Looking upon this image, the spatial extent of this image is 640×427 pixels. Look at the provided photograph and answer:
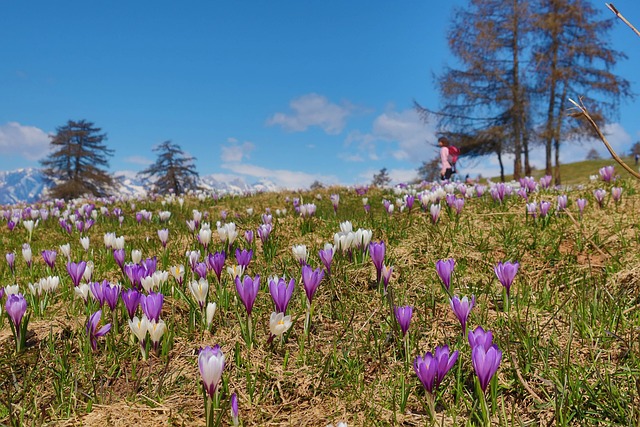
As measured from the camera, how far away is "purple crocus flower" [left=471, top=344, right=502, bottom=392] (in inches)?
62.7

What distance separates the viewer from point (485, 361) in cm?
161

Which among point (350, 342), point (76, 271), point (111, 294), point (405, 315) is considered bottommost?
point (350, 342)

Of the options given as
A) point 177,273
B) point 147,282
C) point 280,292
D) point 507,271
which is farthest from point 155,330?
point 507,271

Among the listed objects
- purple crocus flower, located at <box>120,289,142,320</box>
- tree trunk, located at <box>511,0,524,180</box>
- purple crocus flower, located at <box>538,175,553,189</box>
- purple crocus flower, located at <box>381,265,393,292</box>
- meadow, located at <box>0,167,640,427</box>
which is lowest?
meadow, located at <box>0,167,640,427</box>

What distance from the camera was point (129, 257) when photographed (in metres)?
4.65

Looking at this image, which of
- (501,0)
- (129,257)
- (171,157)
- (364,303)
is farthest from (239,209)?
(171,157)

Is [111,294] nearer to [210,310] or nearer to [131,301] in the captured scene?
[131,301]

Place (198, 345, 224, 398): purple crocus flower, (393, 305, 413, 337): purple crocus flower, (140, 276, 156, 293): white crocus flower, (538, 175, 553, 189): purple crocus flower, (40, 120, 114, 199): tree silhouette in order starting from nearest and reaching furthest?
(198, 345, 224, 398): purple crocus flower
(393, 305, 413, 337): purple crocus flower
(140, 276, 156, 293): white crocus flower
(538, 175, 553, 189): purple crocus flower
(40, 120, 114, 199): tree silhouette

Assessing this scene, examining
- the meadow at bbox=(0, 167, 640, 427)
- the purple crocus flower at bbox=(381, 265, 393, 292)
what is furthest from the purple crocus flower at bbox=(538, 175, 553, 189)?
the purple crocus flower at bbox=(381, 265, 393, 292)

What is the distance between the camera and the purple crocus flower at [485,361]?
159 centimetres

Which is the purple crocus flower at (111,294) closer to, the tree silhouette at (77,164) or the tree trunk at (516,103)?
the tree trunk at (516,103)

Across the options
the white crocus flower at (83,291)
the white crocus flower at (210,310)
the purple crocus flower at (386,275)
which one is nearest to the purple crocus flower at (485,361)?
the purple crocus flower at (386,275)

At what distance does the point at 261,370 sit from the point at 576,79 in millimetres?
33367

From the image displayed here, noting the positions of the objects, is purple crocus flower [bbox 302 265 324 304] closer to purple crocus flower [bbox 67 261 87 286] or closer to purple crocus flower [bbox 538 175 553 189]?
purple crocus flower [bbox 67 261 87 286]
